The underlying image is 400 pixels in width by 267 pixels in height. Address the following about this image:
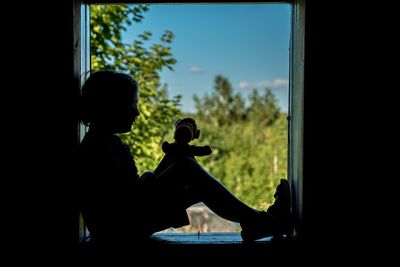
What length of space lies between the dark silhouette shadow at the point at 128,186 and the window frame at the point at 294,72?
0.28 feet

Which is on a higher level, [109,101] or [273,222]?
[109,101]

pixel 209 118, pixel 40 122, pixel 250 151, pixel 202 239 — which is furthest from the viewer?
pixel 209 118

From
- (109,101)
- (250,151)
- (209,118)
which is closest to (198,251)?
(109,101)

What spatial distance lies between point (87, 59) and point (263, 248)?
3.03 feet

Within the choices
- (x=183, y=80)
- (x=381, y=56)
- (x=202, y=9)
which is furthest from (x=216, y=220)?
(x=381, y=56)

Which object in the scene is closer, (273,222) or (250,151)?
(273,222)

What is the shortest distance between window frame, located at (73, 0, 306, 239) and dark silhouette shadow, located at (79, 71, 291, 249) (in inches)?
3.3

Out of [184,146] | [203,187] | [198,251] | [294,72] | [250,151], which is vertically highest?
[294,72]

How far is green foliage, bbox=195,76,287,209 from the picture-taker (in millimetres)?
6090

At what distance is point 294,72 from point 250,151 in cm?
477

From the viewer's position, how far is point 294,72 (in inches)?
73.9

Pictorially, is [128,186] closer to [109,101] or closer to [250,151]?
[109,101]

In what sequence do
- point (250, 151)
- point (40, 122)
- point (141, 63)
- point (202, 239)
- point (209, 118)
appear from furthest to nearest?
point (209, 118)
point (250, 151)
point (141, 63)
point (202, 239)
point (40, 122)

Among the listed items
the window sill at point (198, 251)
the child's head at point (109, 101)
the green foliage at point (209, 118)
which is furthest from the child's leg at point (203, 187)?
the green foliage at point (209, 118)
